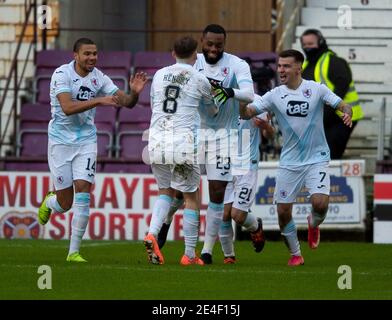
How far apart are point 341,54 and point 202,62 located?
8616 mm

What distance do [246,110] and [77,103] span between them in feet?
5.53

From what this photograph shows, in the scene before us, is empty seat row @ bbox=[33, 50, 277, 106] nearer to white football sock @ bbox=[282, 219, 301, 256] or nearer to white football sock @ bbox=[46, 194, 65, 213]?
white football sock @ bbox=[46, 194, 65, 213]

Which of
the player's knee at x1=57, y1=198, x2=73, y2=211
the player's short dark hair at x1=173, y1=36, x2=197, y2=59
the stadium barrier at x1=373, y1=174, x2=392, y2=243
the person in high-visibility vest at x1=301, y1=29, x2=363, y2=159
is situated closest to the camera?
the player's short dark hair at x1=173, y1=36, x2=197, y2=59

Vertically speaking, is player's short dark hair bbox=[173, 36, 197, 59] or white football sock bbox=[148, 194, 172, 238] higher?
player's short dark hair bbox=[173, 36, 197, 59]

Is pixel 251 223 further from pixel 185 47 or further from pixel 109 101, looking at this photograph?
pixel 185 47

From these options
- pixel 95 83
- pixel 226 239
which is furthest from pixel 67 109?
pixel 226 239

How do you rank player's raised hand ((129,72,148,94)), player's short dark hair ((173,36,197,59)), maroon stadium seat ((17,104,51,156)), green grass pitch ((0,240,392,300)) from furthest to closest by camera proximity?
maroon stadium seat ((17,104,51,156)), player's raised hand ((129,72,148,94)), player's short dark hair ((173,36,197,59)), green grass pitch ((0,240,392,300))

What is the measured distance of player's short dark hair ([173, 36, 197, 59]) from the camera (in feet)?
45.9

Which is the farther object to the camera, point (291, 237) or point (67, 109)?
point (291, 237)

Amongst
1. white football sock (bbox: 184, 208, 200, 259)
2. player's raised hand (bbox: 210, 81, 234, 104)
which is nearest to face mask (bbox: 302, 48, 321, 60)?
player's raised hand (bbox: 210, 81, 234, 104)

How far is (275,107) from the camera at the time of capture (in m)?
14.9

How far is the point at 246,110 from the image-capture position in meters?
14.7

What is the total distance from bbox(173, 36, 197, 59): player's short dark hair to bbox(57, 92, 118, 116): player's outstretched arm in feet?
2.61
